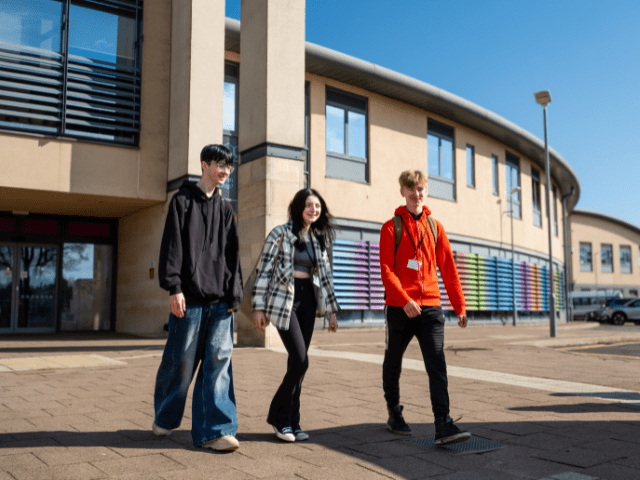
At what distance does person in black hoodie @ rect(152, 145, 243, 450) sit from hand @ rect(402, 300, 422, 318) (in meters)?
1.10

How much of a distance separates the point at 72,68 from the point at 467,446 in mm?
12396

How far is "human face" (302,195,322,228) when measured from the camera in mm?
4289

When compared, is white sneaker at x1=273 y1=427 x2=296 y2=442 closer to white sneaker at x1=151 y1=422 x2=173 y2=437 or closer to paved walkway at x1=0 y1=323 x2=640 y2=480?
paved walkway at x1=0 y1=323 x2=640 y2=480

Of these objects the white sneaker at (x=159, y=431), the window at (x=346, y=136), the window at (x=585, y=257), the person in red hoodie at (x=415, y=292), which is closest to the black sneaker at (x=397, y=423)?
the person in red hoodie at (x=415, y=292)

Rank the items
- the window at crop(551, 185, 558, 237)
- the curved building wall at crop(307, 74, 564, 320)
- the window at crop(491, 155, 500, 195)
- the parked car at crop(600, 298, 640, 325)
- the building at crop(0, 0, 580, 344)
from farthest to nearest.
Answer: the window at crop(551, 185, 558, 237) < the parked car at crop(600, 298, 640, 325) < the window at crop(491, 155, 500, 195) < the curved building wall at crop(307, 74, 564, 320) < the building at crop(0, 0, 580, 344)

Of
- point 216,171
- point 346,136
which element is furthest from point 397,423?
point 346,136

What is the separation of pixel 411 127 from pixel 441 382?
1857cm

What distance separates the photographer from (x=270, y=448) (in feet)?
12.8

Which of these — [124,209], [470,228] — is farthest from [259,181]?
[470,228]

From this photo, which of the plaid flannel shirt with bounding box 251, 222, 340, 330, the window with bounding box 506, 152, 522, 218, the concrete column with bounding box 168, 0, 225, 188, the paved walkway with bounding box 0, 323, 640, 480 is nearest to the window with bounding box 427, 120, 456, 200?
the window with bounding box 506, 152, 522, 218

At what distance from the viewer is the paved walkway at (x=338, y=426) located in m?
3.41

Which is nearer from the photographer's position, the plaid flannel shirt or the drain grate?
the drain grate

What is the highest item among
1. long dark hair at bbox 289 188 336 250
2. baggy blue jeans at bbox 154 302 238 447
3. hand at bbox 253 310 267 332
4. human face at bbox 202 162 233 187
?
human face at bbox 202 162 233 187

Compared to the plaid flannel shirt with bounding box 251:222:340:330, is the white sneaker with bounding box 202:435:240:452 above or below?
below
